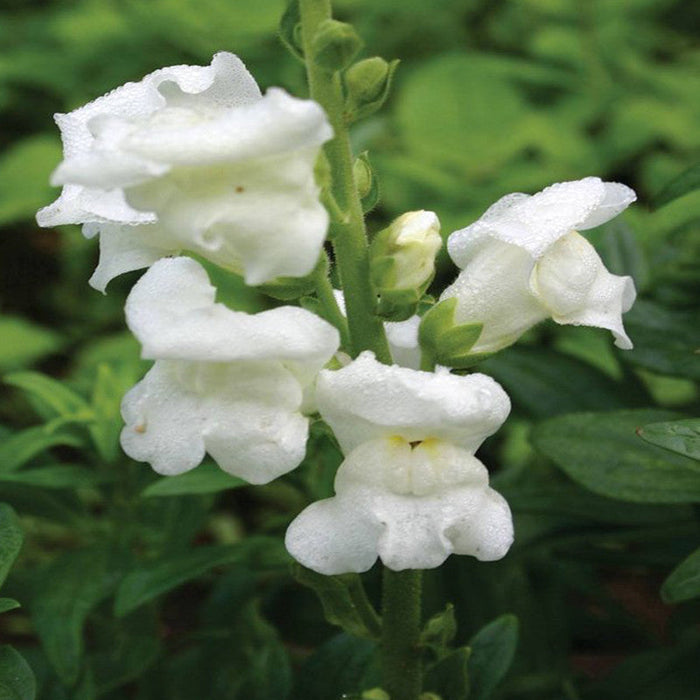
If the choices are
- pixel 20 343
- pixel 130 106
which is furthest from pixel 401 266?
pixel 20 343

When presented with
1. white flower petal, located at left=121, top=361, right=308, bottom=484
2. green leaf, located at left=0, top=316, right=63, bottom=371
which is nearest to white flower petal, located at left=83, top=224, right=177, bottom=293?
white flower petal, located at left=121, top=361, right=308, bottom=484

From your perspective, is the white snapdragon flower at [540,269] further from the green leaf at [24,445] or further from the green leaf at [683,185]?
the green leaf at [24,445]

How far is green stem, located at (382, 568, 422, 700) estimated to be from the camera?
1.13 metres

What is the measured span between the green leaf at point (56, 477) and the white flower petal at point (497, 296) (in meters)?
0.51

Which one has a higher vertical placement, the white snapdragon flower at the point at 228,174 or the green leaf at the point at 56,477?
the white snapdragon flower at the point at 228,174

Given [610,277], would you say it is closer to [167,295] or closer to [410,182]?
[167,295]

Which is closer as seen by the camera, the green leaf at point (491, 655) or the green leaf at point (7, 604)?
the green leaf at point (7, 604)

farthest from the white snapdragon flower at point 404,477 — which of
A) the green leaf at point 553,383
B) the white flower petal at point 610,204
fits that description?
the green leaf at point 553,383

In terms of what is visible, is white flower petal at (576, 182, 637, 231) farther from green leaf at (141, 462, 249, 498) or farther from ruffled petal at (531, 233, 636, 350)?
green leaf at (141, 462, 249, 498)

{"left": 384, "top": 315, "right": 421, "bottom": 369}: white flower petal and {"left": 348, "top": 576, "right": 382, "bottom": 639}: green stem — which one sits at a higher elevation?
{"left": 384, "top": 315, "right": 421, "bottom": 369}: white flower petal

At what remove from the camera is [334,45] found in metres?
0.94

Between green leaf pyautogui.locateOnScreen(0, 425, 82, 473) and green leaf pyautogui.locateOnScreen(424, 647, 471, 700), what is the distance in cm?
49

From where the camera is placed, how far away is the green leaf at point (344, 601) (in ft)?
3.64

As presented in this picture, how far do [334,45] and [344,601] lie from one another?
503 millimetres
